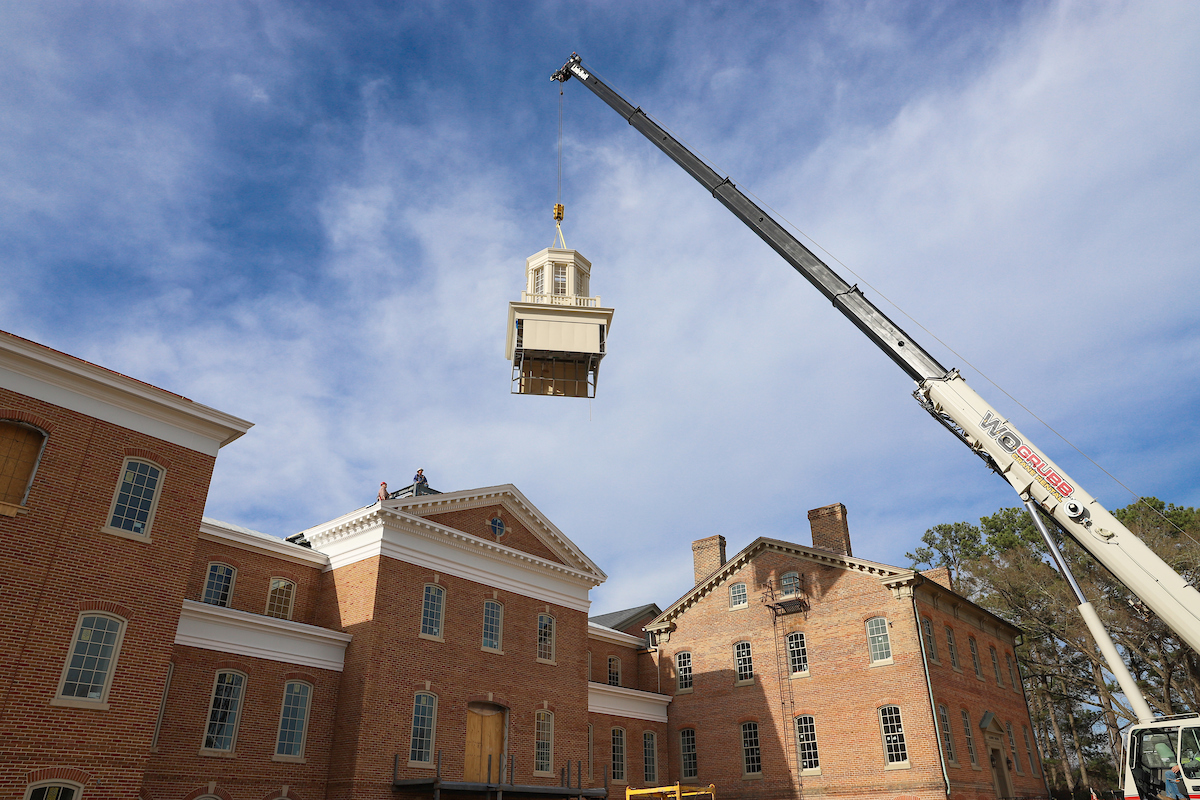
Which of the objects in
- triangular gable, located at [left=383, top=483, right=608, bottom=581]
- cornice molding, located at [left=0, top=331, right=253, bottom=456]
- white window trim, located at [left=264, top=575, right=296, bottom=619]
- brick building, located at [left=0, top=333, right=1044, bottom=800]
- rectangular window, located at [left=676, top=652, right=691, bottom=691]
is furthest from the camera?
rectangular window, located at [left=676, top=652, right=691, bottom=691]

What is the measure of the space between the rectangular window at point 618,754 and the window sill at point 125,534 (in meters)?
20.5

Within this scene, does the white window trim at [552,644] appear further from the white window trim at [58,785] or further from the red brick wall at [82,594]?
the white window trim at [58,785]

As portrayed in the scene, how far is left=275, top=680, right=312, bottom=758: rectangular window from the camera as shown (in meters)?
20.4

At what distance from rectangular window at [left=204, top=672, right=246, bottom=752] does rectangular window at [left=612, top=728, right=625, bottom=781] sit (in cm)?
1586

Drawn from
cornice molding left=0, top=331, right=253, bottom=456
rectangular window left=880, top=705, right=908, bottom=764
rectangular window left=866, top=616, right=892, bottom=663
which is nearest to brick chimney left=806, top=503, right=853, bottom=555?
rectangular window left=866, top=616, right=892, bottom=663

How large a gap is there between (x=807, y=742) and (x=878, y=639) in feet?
16.2

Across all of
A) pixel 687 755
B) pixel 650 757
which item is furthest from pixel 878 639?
pixel 650 757

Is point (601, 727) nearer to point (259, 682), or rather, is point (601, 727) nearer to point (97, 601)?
point (259, 682)

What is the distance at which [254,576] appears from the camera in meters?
22.9

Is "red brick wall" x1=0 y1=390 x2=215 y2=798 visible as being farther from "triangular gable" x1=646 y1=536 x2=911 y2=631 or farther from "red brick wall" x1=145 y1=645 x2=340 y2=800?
"triangular gable" x1=646 y1=536 x2=911 y2=631

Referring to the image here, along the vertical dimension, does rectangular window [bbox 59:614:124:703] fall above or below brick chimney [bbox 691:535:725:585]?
below

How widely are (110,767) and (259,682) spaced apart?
5.65 metres

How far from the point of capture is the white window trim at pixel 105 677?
14.5 metres

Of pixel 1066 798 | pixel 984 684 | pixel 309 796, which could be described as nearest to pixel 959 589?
pixel 1066 798
